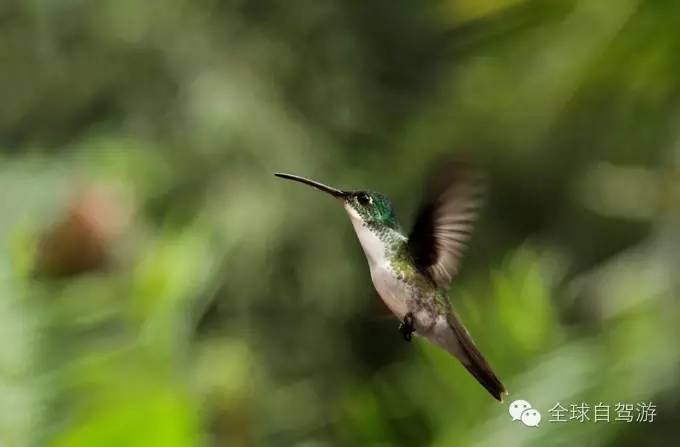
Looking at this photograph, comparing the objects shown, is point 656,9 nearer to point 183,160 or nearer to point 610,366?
point 610,366

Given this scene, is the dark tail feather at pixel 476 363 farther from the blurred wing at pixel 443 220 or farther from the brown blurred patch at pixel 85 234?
the brown blurred patch at pixel 85 234

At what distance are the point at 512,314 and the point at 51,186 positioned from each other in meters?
0.45

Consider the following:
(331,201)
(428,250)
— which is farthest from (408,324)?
(331,201)

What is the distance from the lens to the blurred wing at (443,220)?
384 millimetres

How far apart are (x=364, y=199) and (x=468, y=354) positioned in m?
0.12

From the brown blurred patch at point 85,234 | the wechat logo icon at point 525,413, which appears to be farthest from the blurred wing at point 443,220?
the brown blurred patch at point 85,234

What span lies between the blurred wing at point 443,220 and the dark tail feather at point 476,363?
0.04m

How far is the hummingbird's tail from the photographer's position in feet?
1.47

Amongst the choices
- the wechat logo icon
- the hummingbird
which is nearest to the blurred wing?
the hummingbird

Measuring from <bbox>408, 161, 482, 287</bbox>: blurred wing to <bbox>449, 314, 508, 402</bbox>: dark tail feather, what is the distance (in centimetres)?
4

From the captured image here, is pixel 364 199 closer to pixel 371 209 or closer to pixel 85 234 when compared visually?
pixel 371 209

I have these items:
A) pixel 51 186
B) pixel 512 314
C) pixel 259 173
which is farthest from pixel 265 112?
pixel 512 314

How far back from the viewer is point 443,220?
39 cm

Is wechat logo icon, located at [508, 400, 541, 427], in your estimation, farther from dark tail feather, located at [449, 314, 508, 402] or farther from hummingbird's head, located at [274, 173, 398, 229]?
hummingbird's head, located at [274, 173, 398, 229]
